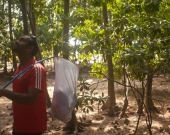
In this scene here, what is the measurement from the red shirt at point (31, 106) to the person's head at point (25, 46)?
0.09m

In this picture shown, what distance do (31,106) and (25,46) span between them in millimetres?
536

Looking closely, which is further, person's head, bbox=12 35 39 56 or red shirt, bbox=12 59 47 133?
person's head, bbox=12 35 39 56

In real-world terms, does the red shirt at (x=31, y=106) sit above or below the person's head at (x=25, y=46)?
below

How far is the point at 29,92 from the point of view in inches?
87.5

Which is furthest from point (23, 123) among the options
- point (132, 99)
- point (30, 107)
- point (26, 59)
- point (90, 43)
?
point (132, 99)

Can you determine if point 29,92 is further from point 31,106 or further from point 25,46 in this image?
point 25,46

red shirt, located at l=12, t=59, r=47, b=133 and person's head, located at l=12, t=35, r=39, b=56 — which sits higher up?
person's head, located at l=12, t=35, r=39, b=56

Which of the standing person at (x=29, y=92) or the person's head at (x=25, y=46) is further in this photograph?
the person's head at (x=25, y=46)

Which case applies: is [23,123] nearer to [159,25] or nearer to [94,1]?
[159,25]

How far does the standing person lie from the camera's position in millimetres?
2242

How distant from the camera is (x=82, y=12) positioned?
722 centimetres

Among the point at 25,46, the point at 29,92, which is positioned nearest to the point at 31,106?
the point at 29,92

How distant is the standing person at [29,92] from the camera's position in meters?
2.24

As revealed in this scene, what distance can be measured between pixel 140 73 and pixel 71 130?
100 inches
